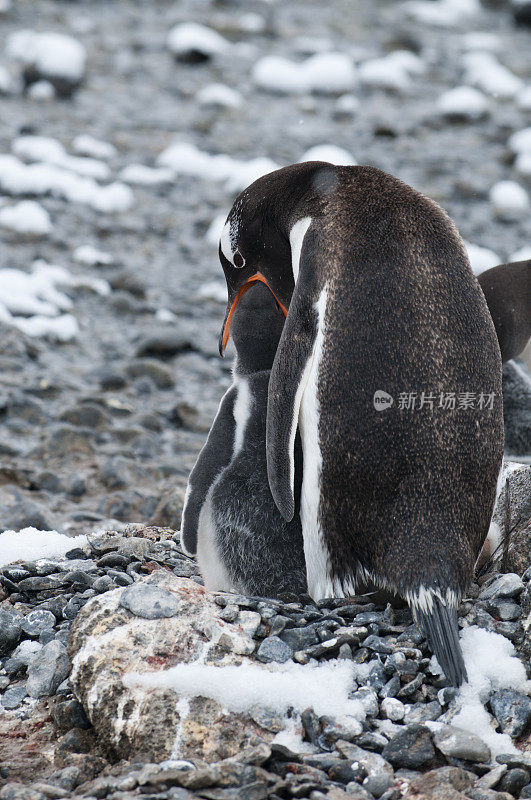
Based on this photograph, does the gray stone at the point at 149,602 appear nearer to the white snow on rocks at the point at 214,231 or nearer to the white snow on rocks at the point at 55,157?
the white snow on rocks at the point at 214,231

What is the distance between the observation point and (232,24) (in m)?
13.2

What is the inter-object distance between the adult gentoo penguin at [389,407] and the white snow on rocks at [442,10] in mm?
12582

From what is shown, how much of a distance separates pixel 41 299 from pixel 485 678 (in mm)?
5127

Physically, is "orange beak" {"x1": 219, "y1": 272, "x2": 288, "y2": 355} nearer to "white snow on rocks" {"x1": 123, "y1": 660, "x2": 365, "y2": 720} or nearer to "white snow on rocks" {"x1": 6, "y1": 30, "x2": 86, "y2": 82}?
"white snow on rocks" {"x1": 123, "y1": 660, "x2": 365, "y2": 720}

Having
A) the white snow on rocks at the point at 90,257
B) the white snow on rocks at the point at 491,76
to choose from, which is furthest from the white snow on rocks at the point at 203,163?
the white snow on rocks at the point at 491,76

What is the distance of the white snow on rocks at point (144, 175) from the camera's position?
30.0 ft

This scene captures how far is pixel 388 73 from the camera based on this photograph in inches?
478

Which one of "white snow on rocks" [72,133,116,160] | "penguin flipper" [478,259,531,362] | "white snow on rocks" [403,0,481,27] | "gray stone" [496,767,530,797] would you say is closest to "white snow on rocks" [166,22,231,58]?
"white snow on rocks" [72,133,116,160]

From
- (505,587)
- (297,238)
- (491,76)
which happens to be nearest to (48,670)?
(505,587)

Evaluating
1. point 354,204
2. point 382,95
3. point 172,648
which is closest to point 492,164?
point 382,95

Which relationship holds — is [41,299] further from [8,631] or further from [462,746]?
[462,746]

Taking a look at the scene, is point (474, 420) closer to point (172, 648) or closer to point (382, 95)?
point (172, 648)

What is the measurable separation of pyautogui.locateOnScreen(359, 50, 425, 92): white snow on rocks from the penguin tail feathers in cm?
1031

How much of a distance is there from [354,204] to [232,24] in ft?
36.4
